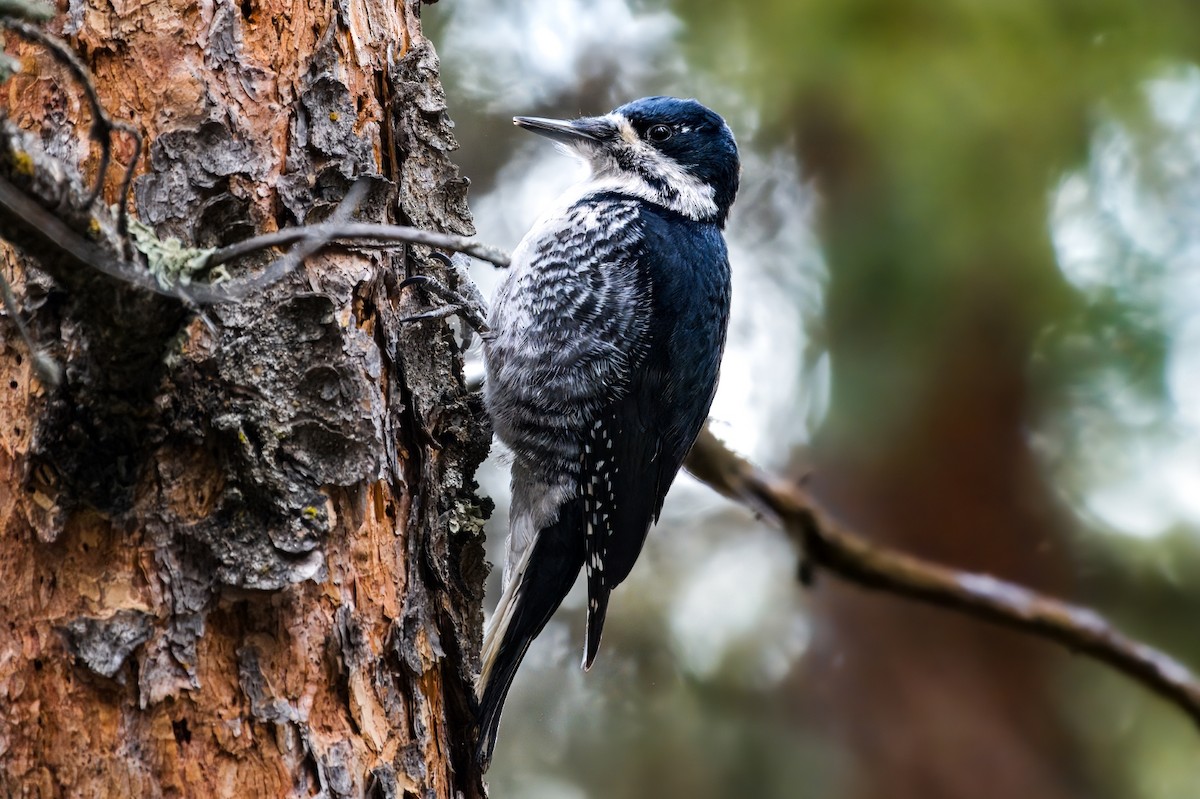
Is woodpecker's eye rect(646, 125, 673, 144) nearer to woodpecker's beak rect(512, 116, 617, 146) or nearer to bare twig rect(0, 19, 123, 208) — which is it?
woodpecker's beak rect(512, 116, 617, 146)

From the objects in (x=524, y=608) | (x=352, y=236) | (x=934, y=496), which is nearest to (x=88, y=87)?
(x=352, y=236)

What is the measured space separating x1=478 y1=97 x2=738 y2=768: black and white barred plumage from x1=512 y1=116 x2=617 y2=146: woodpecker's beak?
0.55 ft

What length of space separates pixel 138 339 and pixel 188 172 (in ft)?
1.72

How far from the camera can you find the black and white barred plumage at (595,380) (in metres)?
2.87

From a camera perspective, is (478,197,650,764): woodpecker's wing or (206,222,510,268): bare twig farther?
(478,197,650,764): woodpecker's wing

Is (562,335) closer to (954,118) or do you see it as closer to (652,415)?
(652,415)

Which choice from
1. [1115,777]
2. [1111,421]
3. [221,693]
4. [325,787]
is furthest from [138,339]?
[1115,777]

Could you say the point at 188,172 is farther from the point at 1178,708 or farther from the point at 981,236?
the point at 981,236

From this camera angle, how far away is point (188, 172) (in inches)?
74.0

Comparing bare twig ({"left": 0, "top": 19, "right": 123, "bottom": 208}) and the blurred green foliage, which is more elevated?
the blurred green foliage

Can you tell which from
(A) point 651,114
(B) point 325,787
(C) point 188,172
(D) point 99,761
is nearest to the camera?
(D) point 99,761

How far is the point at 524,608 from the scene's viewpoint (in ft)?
8.62

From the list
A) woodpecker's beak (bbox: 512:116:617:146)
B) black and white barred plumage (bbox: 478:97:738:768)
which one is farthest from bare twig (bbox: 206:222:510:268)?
woodpecker's beak (bbox: 512:116:617:146)

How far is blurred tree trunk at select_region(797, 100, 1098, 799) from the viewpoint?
14.3ft
